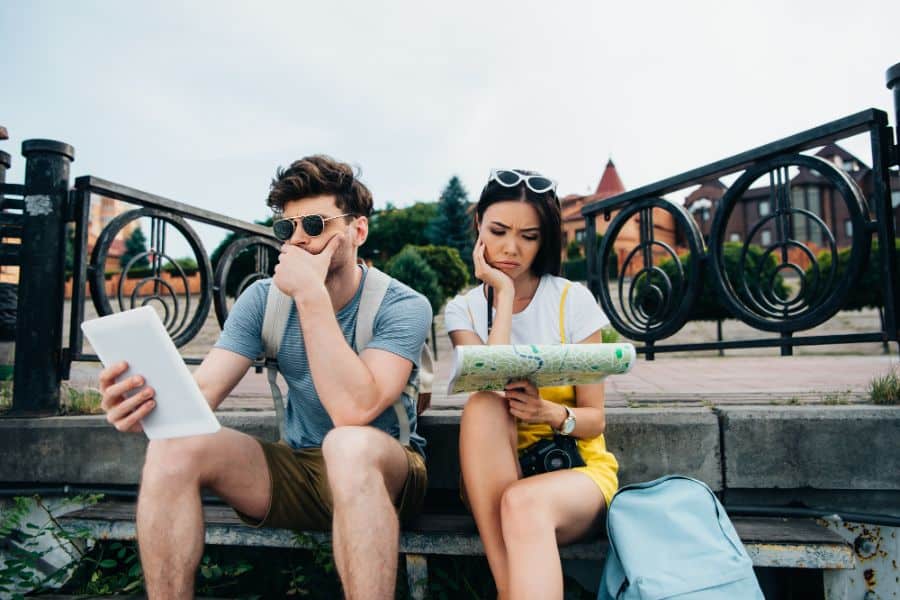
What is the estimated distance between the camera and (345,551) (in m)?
1.78

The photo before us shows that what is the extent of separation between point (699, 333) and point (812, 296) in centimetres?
2012

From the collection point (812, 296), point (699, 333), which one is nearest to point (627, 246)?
point (699, 333)

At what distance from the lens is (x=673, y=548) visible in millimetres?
1684

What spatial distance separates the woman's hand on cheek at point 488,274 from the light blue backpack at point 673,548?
78 cm

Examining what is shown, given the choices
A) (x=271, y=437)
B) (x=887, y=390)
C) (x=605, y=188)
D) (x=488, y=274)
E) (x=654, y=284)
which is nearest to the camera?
(x=488, y=274)

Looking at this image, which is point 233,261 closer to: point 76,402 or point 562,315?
point 76,402

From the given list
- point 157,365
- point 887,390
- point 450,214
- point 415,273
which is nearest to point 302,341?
point 157,365

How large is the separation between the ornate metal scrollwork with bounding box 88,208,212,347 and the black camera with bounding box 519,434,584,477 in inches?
72.8

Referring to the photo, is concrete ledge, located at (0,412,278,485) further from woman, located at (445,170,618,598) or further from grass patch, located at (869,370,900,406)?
grass patch, located at (869,370,900,406)

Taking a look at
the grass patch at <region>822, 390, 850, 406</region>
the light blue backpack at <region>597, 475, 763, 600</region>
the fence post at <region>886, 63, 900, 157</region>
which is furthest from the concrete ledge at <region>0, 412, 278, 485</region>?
the fence post at <region>886, 63, 900, 157</region>

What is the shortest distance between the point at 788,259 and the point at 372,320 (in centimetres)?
189

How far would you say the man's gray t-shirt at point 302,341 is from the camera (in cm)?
222

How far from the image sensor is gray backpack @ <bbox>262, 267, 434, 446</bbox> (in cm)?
223

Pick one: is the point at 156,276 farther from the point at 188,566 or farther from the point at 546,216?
the point at 546,216
